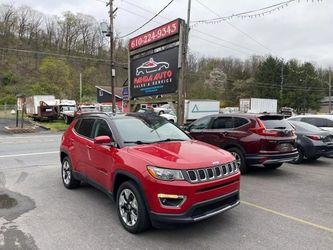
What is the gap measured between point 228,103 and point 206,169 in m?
66.3

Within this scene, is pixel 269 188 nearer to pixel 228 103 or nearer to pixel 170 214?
pixel 170 214

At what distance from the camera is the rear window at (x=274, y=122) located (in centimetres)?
776

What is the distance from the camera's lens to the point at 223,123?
8.60 meters

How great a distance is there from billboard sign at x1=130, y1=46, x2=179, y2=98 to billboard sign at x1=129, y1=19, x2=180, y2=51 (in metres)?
0.55

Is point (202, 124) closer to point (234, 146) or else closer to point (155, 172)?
point (234, 146)

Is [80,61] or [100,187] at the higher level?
[80,61]

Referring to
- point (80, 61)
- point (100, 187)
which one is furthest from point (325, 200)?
point (80, 61)

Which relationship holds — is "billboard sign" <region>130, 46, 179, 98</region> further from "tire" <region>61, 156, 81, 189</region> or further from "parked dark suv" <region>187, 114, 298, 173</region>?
"tire" <region>61, 156, 81, 189</region>

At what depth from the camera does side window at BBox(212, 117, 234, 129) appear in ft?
27.5

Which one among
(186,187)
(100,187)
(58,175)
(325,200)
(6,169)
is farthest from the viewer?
(6,169)

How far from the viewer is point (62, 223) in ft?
15.4

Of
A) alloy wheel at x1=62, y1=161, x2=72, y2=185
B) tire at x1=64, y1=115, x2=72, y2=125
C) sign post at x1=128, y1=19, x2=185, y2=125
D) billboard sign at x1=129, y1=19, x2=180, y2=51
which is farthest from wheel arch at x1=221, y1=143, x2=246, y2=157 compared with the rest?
tire at x1=64, y1=115, x2=72, y2=125

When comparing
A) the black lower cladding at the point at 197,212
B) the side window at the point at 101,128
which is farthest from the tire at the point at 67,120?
the black lower cladding at the point at 197,212

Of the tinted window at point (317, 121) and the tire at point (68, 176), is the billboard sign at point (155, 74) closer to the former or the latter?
the tinted window at point (317, 121)
